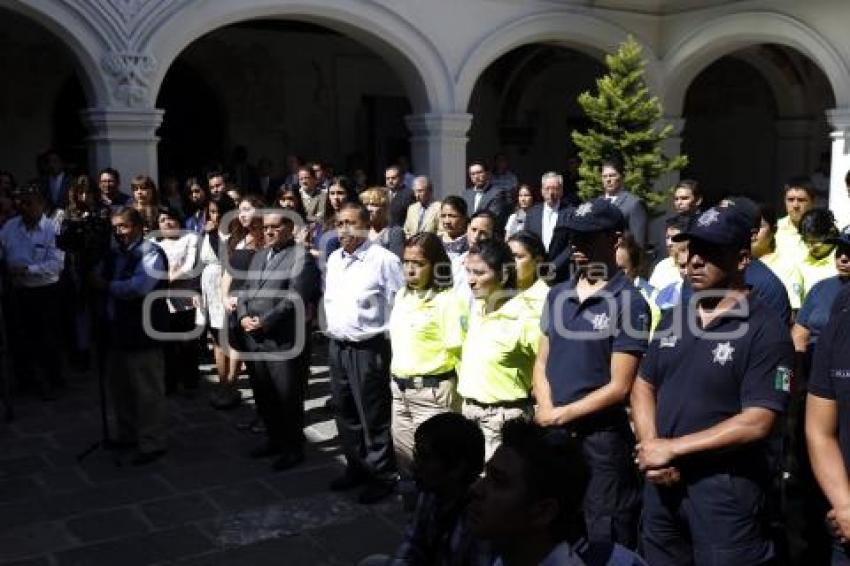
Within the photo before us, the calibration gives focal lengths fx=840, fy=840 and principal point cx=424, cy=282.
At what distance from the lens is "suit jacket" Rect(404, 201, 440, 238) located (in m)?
6.87

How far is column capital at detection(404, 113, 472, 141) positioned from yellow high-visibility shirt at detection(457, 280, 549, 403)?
22.0 ft

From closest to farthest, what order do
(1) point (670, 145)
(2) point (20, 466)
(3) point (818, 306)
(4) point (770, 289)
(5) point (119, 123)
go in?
(4) point (770, 289), (3) point (818, 306), (2) point (20, 466), (5) point (119, 123), (1) point (670, 145)

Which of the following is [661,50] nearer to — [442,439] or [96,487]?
[96,487]

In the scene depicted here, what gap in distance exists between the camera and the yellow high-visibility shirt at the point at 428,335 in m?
4.16

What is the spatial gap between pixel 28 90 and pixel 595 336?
411 inches

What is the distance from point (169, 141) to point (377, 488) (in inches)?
365

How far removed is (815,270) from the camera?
4621 millimetres

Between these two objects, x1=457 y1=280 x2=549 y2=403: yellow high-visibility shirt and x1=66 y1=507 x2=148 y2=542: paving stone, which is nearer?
x1=457 y1=280 x2=549 y2=403: yellow high-visibility shirt

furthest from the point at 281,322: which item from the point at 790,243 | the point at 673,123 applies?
the point at 673,123

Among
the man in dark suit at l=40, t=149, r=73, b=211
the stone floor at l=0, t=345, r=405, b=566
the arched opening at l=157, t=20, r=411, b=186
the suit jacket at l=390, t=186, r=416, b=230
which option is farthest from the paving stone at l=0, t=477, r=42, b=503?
Answer: the arched opening at l=157, t=20, r=411, b=186

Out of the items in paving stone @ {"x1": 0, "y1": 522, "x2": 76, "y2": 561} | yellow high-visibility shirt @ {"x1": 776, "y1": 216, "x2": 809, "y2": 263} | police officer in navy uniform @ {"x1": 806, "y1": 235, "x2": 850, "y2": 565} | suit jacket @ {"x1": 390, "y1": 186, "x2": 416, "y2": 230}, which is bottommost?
paving stone @ {"x1": 0, "y1": 522, "x2": 76, "y2": 561}

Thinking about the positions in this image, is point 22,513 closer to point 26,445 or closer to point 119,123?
point 26,445

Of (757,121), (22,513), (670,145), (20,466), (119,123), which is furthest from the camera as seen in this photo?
(757,121)

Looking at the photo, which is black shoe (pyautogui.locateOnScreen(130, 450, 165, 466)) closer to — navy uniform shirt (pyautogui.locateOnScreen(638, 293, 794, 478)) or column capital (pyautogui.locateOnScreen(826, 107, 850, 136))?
navy uniform shirt (pyautogui.locateOnScreen(638, 293, 794, 478))
